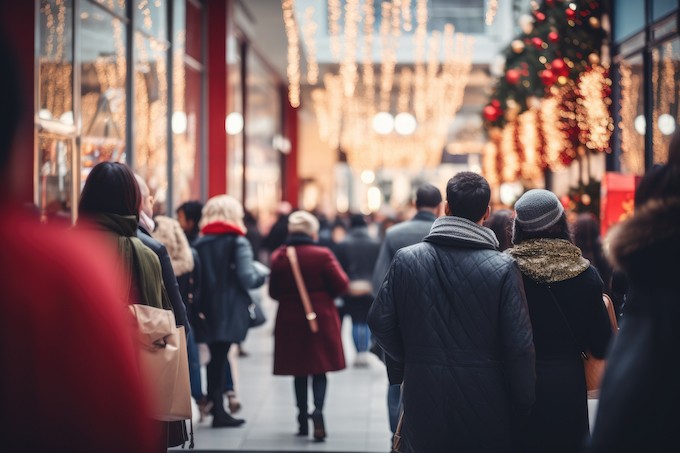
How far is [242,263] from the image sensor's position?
820 centimetres

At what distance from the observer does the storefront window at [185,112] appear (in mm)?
13922

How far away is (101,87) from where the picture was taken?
10.1m

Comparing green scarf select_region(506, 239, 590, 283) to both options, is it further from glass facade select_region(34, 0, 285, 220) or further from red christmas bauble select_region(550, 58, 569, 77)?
red christmas bauble select_region(550, 58, 569, 77)

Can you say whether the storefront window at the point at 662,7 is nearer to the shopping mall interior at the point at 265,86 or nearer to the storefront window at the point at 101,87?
the shopping mall interior at the point at 265,86

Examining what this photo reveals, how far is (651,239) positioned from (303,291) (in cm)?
545

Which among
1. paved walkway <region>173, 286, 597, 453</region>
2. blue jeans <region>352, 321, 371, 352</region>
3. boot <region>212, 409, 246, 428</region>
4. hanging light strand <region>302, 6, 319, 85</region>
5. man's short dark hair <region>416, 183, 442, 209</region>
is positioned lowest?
paved walkway <region>173, 286, 597, 453</region>

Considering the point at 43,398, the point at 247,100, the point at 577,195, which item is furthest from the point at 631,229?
the point at 247,100

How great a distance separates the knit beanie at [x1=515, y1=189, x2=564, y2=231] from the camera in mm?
4617

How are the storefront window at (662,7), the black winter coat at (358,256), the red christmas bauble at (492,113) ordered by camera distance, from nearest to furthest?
the storefront window at (662,7) < the black winter coat at (358,256) < the red christmas bauble at (492,113)

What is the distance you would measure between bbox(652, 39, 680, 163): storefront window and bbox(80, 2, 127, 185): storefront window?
5.54 meters

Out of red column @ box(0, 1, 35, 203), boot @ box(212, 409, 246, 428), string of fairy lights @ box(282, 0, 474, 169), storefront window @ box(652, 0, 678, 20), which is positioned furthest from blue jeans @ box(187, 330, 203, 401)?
string of fairy lights @ box(282, 0, 474, 169)

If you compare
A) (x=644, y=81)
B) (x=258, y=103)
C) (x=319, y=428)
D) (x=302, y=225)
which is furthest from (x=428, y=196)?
(x=258, y=103)

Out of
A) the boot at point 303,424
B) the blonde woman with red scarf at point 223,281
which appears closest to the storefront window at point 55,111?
the blonde woman with red scarf at point 223,281

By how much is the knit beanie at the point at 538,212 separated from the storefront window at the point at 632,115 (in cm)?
556
